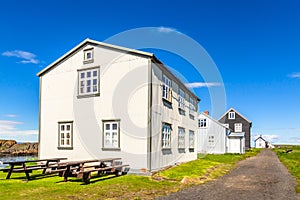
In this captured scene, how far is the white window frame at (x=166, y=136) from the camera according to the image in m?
16.3

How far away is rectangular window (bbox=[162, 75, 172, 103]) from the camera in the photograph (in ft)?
55.1

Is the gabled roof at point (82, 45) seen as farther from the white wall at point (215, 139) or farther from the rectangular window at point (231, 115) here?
the rectangular window at point (231, 115)

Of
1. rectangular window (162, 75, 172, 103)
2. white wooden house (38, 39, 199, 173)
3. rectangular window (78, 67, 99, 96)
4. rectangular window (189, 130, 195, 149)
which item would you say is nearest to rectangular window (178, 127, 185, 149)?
white wooden house (38, 39, 199, 173)

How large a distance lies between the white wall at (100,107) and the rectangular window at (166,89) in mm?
2528

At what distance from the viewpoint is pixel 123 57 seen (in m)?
15.3

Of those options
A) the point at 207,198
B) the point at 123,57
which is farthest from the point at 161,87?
the point at 207,198

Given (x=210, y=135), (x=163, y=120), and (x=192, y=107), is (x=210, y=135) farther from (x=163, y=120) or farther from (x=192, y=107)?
(x=163, y=120)

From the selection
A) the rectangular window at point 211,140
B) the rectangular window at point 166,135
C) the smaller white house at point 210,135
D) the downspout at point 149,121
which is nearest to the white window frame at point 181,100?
the rectangular window at point 166,135

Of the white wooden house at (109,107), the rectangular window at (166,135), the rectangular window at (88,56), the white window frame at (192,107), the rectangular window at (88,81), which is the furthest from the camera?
the white window frame at (192,107)

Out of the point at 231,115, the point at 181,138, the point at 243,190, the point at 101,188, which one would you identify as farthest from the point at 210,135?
the point at 101,188

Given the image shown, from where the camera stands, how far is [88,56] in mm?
16781

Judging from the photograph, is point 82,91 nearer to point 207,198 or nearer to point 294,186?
point 207,198

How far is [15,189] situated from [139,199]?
16.7 ft

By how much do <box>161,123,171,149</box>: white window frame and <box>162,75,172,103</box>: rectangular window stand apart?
171 cm
